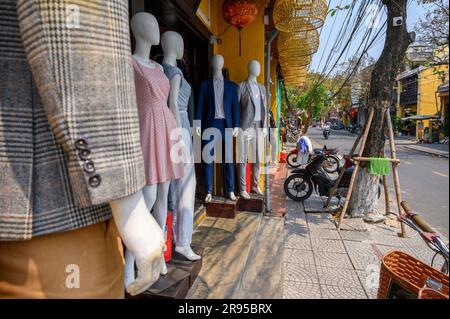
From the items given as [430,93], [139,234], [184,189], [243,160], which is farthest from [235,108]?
[430,93]

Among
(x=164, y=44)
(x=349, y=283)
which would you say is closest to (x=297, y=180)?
(x=349, y=283)

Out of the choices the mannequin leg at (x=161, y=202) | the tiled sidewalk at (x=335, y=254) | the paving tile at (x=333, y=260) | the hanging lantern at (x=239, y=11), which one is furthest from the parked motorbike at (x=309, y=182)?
the mannequin leg at (x=161, y=202)

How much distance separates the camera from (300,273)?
8.72ft

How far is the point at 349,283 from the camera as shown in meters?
2.48

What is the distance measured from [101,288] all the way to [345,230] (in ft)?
12.1

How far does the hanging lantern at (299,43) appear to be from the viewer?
16.5 ft

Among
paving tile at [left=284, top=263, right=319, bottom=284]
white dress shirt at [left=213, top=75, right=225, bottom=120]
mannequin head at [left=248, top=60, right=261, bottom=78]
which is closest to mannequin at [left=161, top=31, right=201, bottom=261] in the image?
paving tile at [left=284, top=263, right=319, bottom=284]

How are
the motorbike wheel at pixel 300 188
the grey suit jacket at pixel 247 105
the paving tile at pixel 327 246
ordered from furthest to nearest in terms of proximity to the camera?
the motorbike wheel at pixel 300 188 < the grey suit jacket at pixel 247 105 < the paving tile at pixel 327 246

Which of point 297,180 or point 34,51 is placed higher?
point 34,51

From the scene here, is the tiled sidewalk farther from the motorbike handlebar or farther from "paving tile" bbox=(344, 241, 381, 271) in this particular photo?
the motorbike handlebar

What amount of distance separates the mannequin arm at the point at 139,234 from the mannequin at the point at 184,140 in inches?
53.6

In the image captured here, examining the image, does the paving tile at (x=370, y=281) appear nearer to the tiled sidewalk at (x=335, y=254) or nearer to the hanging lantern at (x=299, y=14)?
the tiled sidewalk at (x=335, y=254)
